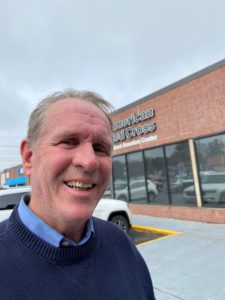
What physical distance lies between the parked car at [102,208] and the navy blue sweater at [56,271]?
5736mm

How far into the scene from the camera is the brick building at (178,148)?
895 centimetres

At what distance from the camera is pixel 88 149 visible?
1.32 m

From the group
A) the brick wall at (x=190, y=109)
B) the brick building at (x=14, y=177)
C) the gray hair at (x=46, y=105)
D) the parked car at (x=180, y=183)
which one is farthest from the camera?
the brick building at (x=14, y=177)

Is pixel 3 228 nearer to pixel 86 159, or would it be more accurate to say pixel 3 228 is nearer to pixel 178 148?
pixel 86 159

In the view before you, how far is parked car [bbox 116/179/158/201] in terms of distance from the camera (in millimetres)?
11654

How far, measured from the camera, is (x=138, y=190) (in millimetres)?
12516

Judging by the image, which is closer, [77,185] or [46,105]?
[77,185]

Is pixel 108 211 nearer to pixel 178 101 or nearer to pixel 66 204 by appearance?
pixel 178 101

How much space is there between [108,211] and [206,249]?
2.73m

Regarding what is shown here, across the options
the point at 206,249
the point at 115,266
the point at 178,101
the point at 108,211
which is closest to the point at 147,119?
the point at 178,101

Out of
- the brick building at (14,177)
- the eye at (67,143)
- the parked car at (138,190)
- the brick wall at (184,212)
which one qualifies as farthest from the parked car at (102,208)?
the brick building at (14,177)

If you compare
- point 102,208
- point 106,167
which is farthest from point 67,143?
point 102,208

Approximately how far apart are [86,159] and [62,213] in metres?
0.27

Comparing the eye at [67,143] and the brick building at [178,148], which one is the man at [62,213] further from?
the brick building at [178,148]
